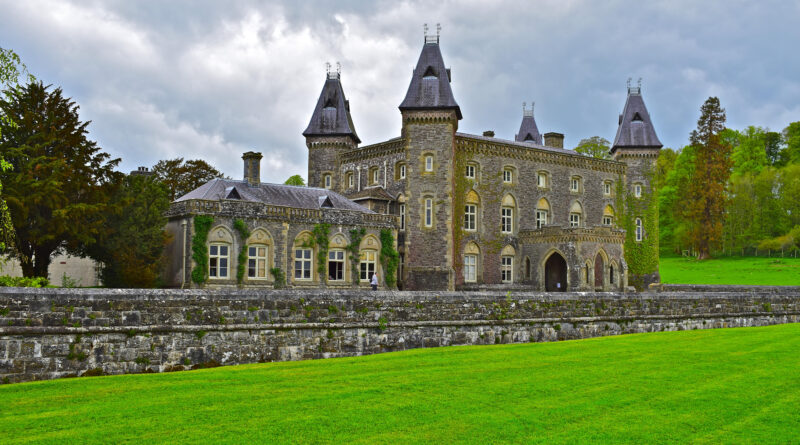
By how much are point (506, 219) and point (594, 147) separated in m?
30.8

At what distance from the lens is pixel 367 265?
35.4 metres

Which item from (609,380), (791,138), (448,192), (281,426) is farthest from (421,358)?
(791,138)

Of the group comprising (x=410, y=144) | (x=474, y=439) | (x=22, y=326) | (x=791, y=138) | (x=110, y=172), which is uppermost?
(x=791, y=138)

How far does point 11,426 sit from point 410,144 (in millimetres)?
31034

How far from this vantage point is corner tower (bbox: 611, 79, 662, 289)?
164ft

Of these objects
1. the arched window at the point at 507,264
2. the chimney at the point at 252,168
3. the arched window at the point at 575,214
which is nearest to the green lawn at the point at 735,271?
the arched window at the point at 575,214

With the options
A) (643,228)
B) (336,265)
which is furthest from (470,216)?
(643,228)

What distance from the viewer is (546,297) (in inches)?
932

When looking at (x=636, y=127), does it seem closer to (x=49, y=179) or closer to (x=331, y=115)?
(x=331, y=115)

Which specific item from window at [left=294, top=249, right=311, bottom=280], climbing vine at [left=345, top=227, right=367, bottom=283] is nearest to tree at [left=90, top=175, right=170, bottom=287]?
window at [left=294, top=249, right=311, bottom=280]

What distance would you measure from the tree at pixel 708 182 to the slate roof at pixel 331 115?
1312 inches

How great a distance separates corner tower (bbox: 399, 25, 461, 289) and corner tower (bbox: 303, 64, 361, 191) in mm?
6382

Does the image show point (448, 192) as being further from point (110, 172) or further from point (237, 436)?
point (237, 436)

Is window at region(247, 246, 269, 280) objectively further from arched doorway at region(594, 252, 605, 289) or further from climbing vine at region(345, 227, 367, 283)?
arched doorway at region(594, 252, 605, 289)
